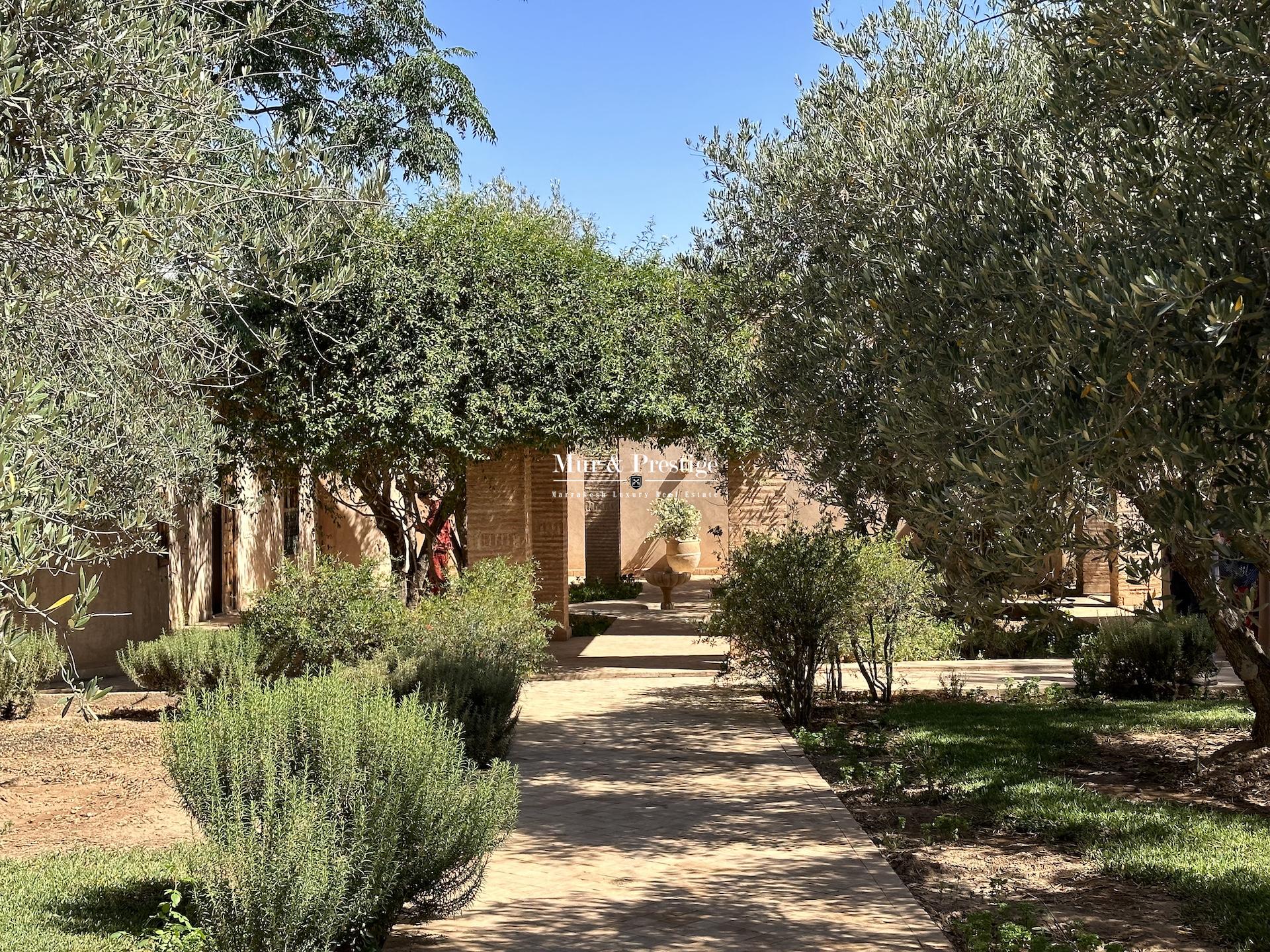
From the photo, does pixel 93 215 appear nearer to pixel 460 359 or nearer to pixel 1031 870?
pixel 1031 870

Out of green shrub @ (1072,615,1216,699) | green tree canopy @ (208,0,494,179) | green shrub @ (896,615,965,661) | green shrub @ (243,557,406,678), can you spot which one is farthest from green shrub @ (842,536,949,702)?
green tree canopy @ (208,0,494,179)

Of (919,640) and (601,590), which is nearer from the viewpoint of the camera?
(919,640)

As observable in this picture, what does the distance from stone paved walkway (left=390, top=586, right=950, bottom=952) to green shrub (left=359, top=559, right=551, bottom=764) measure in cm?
56

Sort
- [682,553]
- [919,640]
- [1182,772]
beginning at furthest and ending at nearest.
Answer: [682,553] < [919,640] < [1182,772]

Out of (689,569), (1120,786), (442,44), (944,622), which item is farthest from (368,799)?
(689,569)

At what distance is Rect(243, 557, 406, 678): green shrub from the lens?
1052 centimetres

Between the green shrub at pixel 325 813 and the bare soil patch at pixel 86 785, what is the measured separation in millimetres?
999

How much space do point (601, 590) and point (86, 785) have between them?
16999 mm

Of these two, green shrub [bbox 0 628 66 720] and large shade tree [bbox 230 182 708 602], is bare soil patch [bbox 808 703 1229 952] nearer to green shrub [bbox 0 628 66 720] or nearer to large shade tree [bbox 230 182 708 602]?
large shade tree [bbox 230 182 708 602]

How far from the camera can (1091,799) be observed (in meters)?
6.99

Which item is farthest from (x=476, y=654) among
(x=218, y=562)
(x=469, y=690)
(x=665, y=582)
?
(x=665, y=582)

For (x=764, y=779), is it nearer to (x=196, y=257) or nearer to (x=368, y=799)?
(x=368, y=799)

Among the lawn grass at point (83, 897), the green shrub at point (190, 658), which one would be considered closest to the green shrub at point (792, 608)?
the green shrub at point (190, 658)

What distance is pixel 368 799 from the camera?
4.51m
